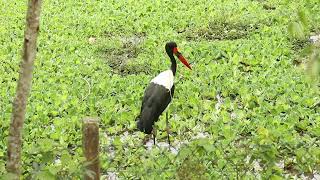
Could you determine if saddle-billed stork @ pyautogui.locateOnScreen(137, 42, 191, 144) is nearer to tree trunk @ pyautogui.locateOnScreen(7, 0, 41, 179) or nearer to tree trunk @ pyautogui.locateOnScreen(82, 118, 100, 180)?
tree trunk @ pyautogui.locateOnScreen(82, 118, 100, 180)

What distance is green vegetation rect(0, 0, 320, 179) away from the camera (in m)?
4.86

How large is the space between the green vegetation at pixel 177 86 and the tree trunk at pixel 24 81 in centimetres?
14

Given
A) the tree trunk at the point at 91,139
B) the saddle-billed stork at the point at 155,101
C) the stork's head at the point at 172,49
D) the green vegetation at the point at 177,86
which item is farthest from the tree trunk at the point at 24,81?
the stork's head at the point at 172,49

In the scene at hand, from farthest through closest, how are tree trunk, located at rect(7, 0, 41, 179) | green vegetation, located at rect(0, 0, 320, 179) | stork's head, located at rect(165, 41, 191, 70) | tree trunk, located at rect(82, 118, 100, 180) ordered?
stork's head, located at rect(165, 41, 191, 70) → green vegetation, located at rect(0, 0, 320, 179) → tree trunk, located at rect(82, 118, 100, 180) → tree trunk, located at rect(7, 0, 41, 179)

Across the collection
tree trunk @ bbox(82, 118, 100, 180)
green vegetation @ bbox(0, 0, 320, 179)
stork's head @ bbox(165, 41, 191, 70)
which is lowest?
green vegetation @ bbox(0, 0, 320, 179)

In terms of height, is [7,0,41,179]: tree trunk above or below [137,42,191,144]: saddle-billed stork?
above

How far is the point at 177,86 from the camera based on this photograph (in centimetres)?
835

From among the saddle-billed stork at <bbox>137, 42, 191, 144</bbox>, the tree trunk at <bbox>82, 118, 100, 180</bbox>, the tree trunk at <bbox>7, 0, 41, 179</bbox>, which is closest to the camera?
the tree trunk at <bbox>7, 0, 41, 179</bbox>

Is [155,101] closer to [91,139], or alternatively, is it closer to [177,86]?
[177,86]

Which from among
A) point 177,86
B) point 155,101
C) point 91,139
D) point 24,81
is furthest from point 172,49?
point 24,81

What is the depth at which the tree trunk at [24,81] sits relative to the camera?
3.36 m

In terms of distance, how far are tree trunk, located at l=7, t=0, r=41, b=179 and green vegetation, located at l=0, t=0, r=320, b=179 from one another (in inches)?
5.3

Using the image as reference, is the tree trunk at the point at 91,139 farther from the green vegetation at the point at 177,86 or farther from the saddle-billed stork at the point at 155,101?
the saddle-billed stork at the point at 155,101

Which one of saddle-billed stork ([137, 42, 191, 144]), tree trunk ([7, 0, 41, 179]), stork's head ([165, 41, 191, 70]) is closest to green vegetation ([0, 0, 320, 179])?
tree trunk ([7, 0, 41, 179])
